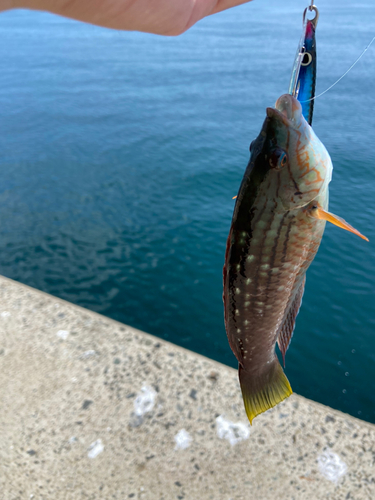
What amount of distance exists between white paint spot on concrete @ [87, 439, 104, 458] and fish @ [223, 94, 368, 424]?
167 cm

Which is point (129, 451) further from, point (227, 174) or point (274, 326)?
point (227, 174)

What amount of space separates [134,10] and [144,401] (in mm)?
2522

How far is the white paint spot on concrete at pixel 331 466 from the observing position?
2510mm

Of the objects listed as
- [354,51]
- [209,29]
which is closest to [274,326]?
[354,51]

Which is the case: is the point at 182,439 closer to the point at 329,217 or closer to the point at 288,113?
the point at 329,217

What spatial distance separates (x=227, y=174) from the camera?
324 inches

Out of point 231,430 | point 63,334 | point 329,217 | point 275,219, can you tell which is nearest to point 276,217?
point 275,219

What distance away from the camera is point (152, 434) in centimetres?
279

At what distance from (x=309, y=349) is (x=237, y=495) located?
2.65 m

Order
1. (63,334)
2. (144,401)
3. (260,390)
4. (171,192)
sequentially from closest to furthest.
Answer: (260,390) < (144,401) < (63,334) < (171,192)

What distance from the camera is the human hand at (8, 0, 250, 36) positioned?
123cm

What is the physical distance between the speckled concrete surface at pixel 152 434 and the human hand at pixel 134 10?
7.94ft

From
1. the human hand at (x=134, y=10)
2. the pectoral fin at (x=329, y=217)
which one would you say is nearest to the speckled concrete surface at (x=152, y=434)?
the pectoral fin at (x=329, y=217)

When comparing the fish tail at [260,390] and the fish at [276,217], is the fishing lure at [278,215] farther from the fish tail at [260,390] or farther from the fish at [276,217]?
the fish tail at [260,390]
